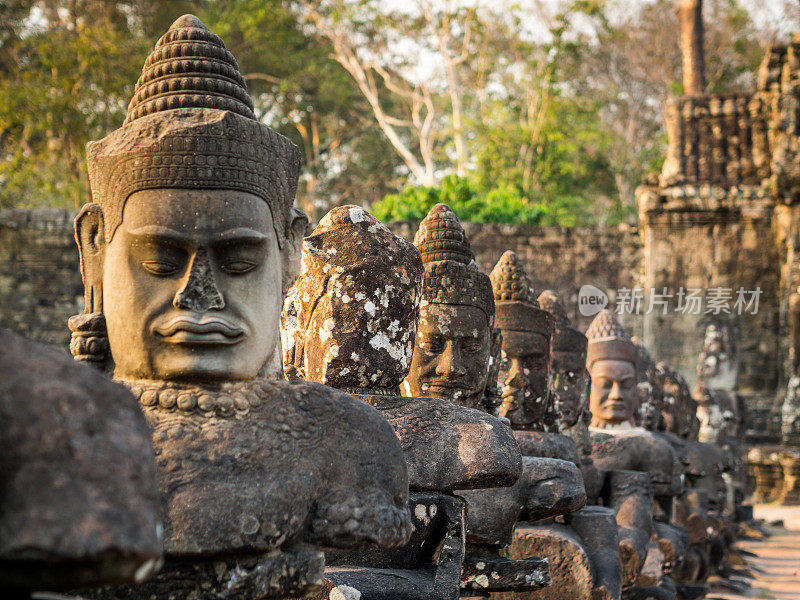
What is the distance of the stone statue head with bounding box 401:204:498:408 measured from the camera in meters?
3.81

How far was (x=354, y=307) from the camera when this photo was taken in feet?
10.7

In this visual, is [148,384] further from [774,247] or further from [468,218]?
[774,247]

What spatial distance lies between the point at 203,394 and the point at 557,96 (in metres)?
23.4

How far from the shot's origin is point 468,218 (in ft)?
61.6

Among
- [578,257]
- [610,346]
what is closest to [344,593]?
[610,346]

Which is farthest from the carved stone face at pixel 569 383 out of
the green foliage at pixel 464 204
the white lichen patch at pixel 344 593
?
the green foliage at pixel 464 204

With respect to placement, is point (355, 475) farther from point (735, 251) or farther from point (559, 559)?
point (735, 251)

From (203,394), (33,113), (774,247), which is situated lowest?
(203,394)

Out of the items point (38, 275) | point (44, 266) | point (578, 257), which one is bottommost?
point (38, 275)

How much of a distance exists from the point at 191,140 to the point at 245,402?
64cm

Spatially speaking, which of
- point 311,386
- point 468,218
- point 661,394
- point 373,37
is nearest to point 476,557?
point 311,386

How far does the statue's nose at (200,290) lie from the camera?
7.52 feet

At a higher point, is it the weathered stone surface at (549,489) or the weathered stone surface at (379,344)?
the weathered stone surface at (379,344)

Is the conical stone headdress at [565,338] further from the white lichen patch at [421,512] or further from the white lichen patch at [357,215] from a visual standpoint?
the white lichen patch at [421,512]
